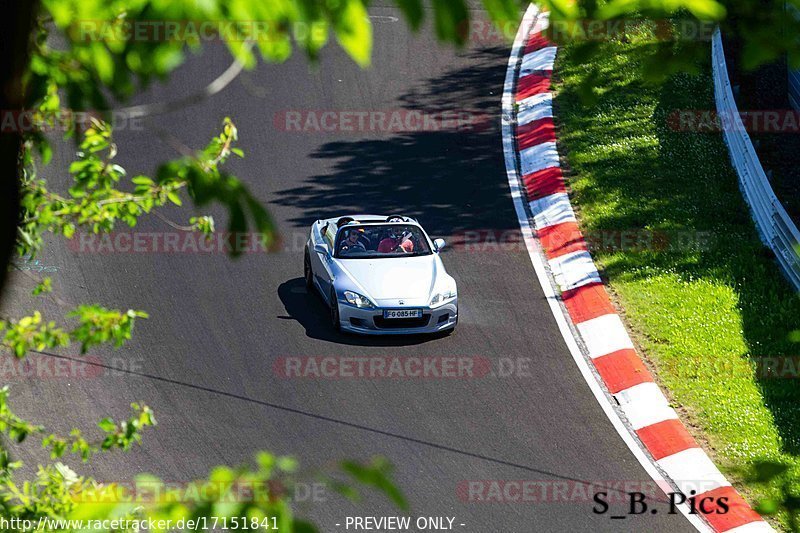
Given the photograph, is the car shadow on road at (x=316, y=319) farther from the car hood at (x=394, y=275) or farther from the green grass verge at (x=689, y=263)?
the green grass verge at (x=689, y=263)

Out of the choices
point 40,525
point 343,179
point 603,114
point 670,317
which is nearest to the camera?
point 40,525

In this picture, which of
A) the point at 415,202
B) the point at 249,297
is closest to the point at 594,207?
the point at 415,202

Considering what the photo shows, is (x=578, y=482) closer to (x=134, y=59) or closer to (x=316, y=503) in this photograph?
(x=316, y=503)

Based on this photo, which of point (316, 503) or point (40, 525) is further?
point (316, 503)

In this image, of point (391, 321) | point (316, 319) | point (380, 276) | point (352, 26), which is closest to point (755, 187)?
point (380, 276)

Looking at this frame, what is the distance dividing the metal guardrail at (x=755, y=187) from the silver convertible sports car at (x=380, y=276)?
410 centimetres

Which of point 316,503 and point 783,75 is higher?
point 783,75

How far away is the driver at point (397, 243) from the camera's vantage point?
13148 mm

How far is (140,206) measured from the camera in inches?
201

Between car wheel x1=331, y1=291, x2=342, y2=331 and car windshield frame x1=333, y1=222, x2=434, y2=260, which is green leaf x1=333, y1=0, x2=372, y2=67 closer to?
car wheel x1=331, y1=291, x2=342, y2=331

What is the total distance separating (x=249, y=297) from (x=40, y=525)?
337 inches

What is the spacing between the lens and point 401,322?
12391 mm

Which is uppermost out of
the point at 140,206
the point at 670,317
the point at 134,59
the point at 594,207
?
the point at 594,207

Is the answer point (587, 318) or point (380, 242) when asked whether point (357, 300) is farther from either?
point (587, 318)
